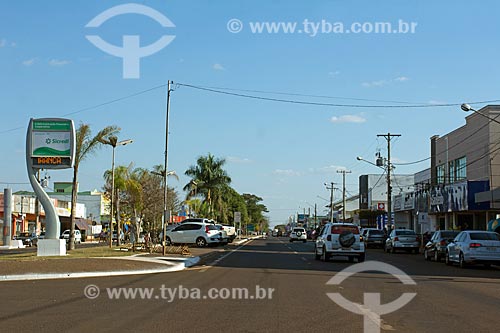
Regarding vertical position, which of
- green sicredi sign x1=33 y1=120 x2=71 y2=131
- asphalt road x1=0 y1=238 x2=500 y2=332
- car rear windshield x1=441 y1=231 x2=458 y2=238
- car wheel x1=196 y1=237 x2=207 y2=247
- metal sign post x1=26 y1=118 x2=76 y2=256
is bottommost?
asphalt road x1=0 y1=238 x2=500 y2=332

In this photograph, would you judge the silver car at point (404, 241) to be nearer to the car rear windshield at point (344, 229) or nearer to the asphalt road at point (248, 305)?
the car rear windshield at point (344, 229)

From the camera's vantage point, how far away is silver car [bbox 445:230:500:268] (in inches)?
962

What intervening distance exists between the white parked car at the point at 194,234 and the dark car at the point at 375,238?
12724 mm

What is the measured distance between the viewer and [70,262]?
22922 millimetres

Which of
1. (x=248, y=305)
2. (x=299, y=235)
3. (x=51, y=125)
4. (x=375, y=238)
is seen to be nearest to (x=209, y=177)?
(x=299, y=235)

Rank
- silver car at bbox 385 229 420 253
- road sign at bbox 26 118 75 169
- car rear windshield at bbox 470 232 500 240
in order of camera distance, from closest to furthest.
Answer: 1. car rear windshield at bbox 470 232 500 240
2. road sign at bbox 26 118 75 169
3. silver car at bbox 385 229 420 253

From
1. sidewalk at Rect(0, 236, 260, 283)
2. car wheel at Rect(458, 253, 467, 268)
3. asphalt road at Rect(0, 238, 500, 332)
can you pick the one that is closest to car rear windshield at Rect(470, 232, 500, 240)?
car wheel at Rect(458, 253, 467, 268)

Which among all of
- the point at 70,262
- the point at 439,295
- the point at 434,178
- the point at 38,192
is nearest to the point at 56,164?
the point at 38,192

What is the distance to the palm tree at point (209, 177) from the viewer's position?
73.9 meters

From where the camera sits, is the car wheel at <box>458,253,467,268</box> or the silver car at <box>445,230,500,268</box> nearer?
the silver car at <box>445,230,500,268</box>

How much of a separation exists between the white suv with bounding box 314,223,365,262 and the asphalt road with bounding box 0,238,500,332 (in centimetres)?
744

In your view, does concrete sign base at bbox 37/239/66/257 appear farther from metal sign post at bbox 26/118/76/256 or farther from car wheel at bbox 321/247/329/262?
car wheel at bbox 321/247/329/262

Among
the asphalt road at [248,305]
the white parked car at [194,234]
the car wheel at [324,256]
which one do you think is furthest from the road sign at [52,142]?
the white parked car at [194,234]

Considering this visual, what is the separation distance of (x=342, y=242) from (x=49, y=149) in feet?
45.5
